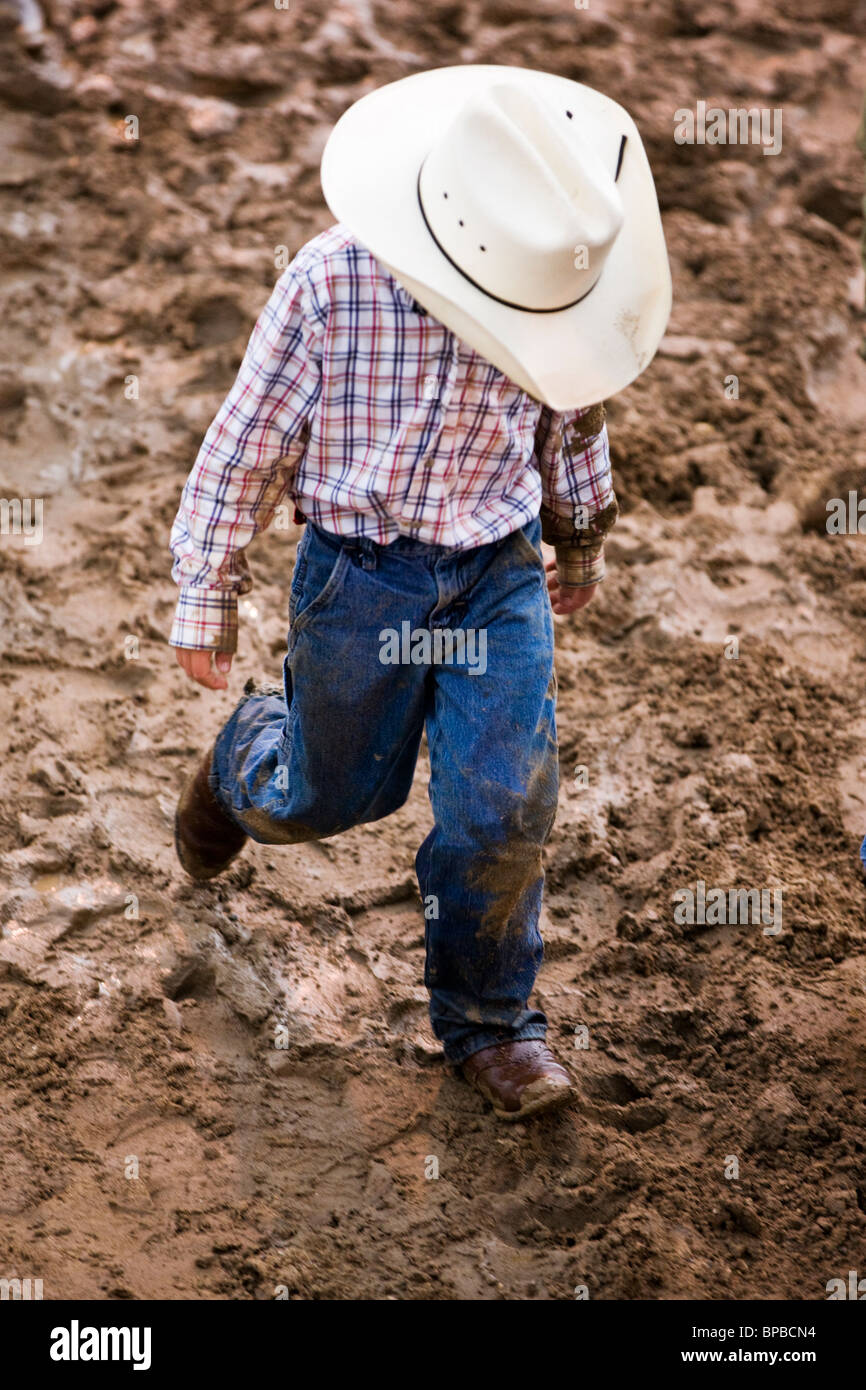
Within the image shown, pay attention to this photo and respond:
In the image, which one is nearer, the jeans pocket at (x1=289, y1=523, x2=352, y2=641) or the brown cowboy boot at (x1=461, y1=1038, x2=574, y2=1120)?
the jeans pocket at (x1=289, y1=523, x2=352, y2=641)

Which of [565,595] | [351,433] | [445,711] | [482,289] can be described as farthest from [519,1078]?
[482,289]

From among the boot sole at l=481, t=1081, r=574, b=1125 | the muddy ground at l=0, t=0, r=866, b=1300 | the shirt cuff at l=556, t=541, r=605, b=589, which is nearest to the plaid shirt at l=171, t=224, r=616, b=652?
the shirt cuff at l=556, t=541, r=605, b=589

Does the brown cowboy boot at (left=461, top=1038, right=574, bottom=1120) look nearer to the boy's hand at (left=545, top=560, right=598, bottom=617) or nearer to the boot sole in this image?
the boot sole

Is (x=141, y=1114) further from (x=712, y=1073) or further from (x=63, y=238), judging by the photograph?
(x=63, y=238)

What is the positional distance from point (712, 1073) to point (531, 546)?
1030 mm

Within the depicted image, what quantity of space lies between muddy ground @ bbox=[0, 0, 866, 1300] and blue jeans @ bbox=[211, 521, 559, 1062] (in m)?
0.38

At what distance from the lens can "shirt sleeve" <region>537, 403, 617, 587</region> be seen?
93.8 inches

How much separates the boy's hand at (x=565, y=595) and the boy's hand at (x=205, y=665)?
0.64 m

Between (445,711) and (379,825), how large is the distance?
88 centimetres

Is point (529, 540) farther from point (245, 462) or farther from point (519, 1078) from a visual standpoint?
point (519, 1078)

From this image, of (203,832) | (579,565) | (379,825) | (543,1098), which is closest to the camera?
(543,1098)

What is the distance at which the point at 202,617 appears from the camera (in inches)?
90.8

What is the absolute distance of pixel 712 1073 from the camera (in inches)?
A: 102

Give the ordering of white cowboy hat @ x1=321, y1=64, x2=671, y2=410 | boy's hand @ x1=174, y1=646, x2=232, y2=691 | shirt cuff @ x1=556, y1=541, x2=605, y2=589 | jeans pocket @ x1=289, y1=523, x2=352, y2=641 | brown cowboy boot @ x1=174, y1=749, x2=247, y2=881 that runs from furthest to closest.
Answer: brown cowboy boot @ x1=174, y1=749, x2=247, y2=881, shirt cuff @ x1=556, y1=541, x2=605, y2=589, boy's hand @ x1=174, y1=646, x2=232, y2=691, jeans pocket @ x1=289, y1=523, x2=352, y2=641, white cowboy hat @ x1=321, y1=64, x2=671, y2=410
